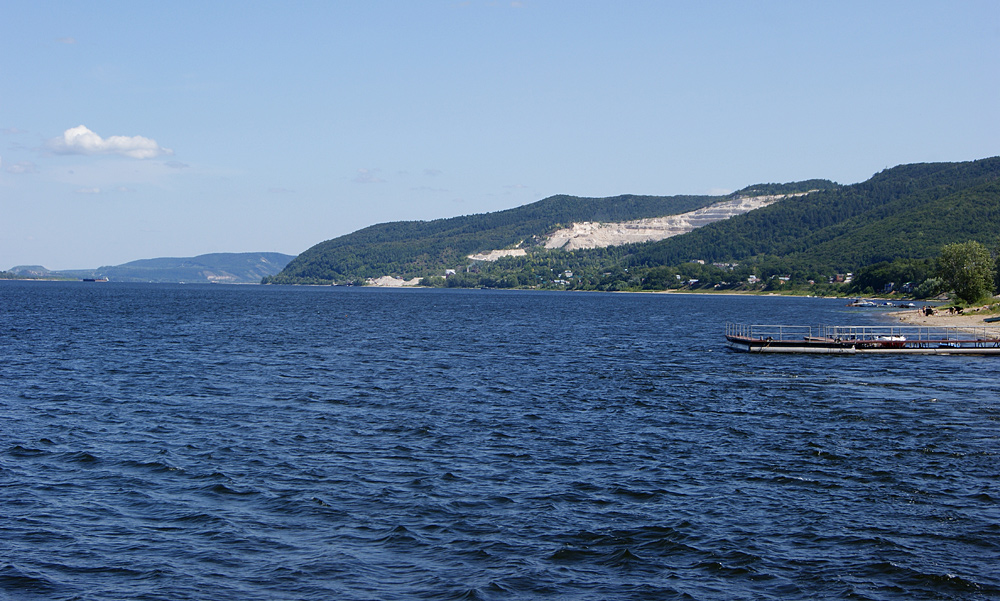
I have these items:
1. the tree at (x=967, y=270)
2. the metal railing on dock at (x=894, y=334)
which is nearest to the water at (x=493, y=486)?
the metal railing on dock at (x=894, y=334)

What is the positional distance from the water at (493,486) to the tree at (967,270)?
282ft

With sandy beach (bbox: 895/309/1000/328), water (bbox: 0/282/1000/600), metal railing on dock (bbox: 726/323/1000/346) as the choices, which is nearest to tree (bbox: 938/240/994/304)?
sandy beach (bbox: 895/309/1000/328)

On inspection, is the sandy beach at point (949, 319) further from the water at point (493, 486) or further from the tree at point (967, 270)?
the water at point (493, 486)

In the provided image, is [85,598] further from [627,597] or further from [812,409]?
[812,409]

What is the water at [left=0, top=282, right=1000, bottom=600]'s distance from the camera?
18203mm

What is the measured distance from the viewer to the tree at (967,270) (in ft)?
420

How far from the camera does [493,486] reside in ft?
83.1

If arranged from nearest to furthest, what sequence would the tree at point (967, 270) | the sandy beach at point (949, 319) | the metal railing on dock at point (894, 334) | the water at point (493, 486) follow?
1. the water at point (493, 486)
2. the metal railing on dock at point (894, 334)
3. the sandy beach at point (949, 319)
4. the tree at point (967, 270)

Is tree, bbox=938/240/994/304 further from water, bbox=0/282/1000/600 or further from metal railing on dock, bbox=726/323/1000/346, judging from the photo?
water, bbox=0/282/1000/600

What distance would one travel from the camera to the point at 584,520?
21969 millimetres

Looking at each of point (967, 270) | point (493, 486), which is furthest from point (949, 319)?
point (493, 486)

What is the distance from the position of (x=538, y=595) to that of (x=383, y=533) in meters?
5.34

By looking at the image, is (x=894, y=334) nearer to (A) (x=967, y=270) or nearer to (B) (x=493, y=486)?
(A) (x=967, y=270)

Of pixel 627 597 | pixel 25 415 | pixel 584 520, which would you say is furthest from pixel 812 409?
pixel 25 415
